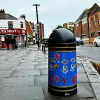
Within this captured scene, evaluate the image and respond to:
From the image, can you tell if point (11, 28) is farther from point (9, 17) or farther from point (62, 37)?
point (62, 37)

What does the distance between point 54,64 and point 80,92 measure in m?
0.85

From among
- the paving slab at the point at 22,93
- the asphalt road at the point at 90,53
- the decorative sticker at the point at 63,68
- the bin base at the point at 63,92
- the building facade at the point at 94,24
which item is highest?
the building facade at the point at 94,24

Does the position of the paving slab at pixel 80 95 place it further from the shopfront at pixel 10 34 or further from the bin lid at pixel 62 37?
the shopfront at pixel 10 34

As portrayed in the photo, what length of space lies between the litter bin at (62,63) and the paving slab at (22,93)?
0.34 m

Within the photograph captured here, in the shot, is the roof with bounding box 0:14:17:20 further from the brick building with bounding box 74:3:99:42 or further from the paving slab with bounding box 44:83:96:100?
the paving slab with bounding box 44:83:96:100

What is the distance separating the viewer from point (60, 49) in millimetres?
2590

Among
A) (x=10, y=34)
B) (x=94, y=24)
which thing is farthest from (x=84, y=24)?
(x=10, y=34)

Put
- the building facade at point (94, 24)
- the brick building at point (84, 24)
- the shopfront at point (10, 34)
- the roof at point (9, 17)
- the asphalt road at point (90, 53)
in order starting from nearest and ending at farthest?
the asphalt road at point (90, 53) → the shopfront at point (10, 34) → the roof at point (9, 17) → the building facade at point (94, 24) → the brick building at point (84, 24)

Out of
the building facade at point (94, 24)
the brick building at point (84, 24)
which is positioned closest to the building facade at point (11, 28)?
the building facade at point (94, 24)

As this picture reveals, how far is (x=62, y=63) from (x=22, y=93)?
105 cm

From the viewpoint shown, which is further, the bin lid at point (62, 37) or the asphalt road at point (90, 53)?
the asphalt road at point (90, 53)

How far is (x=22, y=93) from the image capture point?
281 cm

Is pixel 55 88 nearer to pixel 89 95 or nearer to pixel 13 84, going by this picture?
pixel 89 95

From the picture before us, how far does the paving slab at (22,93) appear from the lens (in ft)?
8.56
